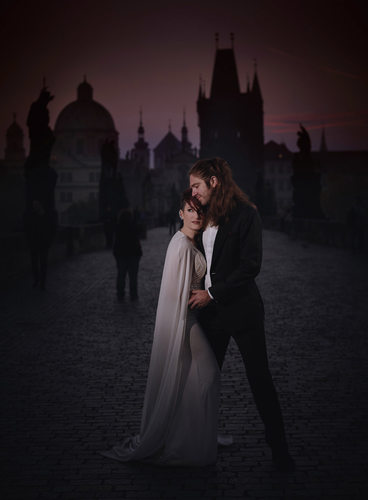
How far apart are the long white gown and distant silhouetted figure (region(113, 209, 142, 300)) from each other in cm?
806

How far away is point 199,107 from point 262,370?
104943 millimetres

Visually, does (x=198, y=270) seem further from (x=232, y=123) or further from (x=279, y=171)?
(x=279, y=171)

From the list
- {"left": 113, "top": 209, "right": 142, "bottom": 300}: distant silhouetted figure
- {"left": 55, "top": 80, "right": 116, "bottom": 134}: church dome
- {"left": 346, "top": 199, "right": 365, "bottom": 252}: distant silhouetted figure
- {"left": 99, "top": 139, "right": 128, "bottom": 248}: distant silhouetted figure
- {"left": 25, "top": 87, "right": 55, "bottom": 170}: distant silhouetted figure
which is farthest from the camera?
{"left": 55, "top": 80, "right": 116, "bottom": 134}: church dome

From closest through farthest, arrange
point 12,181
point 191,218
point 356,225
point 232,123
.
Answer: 1. point 191,218
2. point 356,225
3. point 12,181
4. point 232,123

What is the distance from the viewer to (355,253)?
80.8 ft

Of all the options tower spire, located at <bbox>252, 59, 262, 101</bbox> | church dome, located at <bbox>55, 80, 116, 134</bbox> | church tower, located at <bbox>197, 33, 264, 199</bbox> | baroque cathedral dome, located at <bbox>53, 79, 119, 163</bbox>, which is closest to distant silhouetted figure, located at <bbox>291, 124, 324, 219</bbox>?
church tower, located at <bbox>197, 33, 264, 199</bbox>

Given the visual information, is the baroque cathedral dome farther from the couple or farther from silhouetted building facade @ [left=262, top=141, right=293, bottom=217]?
the couple

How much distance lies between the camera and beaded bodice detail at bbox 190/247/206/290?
436cm

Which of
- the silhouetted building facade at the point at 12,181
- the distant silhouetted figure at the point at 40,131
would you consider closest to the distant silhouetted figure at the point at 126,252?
the distant silhouetted figure at the point at 40,131

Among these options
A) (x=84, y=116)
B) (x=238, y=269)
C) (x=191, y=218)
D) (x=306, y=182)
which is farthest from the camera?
(x=84, y=116)

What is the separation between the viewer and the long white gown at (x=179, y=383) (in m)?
4.26

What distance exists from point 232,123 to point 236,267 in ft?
328

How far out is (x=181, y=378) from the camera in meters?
4.34

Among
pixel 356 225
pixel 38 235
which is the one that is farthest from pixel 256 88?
pixel 38 235
